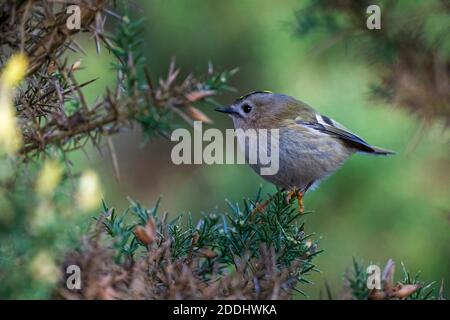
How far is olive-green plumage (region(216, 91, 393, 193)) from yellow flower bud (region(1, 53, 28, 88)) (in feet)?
6.57

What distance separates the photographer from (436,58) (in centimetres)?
224

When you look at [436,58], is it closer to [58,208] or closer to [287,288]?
[287,288]

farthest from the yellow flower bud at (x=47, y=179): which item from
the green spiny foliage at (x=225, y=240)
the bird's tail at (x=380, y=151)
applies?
the bird's tail at (x=380, y=151)

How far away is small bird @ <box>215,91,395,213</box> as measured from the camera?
342cm

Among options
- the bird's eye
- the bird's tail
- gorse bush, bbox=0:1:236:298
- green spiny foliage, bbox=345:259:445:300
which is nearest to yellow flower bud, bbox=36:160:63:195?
gorse bush, bbox=0:1:236:298

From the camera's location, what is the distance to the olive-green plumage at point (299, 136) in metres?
3.43

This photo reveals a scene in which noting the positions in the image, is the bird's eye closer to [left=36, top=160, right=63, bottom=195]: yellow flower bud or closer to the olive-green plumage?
the olive-green plumage

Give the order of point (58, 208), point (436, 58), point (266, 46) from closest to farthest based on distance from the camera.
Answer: point (58, 208)
point (436, 58)
point (266, 46)

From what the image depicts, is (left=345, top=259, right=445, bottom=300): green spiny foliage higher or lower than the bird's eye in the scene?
lower

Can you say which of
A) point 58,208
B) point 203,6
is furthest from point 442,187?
point 58,208

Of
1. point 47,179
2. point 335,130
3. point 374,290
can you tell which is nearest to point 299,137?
point 335,130

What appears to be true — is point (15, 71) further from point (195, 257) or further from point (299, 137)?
point (299, 137)

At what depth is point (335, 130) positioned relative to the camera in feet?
12.4

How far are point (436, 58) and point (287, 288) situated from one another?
3.59 feet
